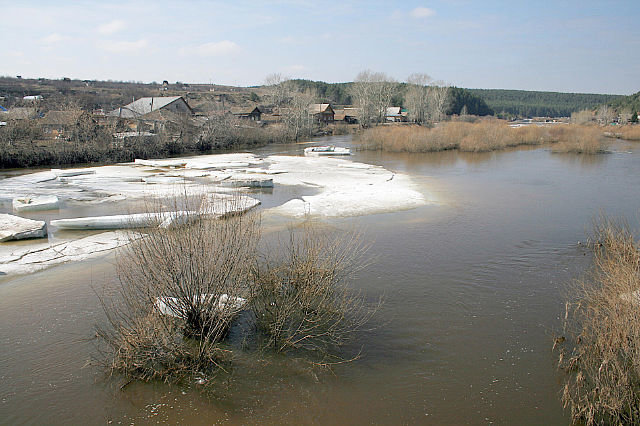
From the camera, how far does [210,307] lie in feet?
21.3

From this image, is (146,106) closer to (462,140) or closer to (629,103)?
(462,140)

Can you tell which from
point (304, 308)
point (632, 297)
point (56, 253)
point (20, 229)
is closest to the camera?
point (632, 297)

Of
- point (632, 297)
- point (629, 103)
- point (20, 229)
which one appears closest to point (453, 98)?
point (629, 103)

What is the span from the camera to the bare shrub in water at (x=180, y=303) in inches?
236

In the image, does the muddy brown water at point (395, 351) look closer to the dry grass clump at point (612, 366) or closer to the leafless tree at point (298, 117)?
the dry grass clump at point (612, 366)

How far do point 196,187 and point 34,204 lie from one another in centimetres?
572

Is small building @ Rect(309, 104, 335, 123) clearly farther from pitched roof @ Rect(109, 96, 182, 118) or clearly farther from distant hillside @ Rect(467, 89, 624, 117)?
distant hillside @ Rect(467, 89, 624, 117)

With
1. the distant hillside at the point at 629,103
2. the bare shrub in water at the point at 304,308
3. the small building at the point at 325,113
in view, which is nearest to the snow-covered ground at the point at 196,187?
the bare shrub in water at the point at 304,308

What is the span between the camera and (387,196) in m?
17.6

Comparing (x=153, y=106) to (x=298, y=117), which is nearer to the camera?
(x=153, y=106)

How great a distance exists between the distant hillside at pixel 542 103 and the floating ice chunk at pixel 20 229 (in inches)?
5863

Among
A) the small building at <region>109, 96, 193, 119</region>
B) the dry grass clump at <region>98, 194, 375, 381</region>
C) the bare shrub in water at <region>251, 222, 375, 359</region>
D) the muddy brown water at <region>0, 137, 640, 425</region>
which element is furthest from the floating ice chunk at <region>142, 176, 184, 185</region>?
the small building at <region>109, 96, 193, 119</region>

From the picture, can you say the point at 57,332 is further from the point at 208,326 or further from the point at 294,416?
the point at 294,416

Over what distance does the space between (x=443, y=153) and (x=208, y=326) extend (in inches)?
1256
